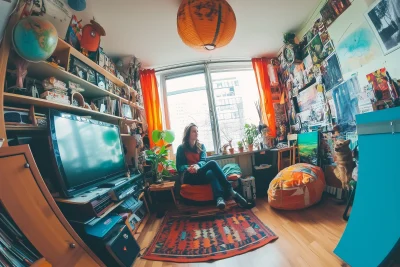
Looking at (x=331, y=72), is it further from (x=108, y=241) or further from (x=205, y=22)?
(x=108, y=241)

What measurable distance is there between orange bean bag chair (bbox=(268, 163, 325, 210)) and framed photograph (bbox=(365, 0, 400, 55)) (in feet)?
4.51

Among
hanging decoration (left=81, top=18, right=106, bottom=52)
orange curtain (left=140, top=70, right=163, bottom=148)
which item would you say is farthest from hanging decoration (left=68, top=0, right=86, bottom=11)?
orange curtain (left=140, top=70, right=163, bottom=148)

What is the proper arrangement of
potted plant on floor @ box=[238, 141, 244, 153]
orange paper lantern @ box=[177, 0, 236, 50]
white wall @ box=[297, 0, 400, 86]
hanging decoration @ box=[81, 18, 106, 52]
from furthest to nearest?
1. potted plant on floor @ box=[238, 141, 244, 153]
2. hanging decoration @ box=[81, 18, 106, 52]
3. white wall @ box=[297, 0, 400, 86]
4. orange paper lantern @ box=[177, 0, 236, 50]

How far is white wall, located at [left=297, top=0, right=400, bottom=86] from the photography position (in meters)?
1.43

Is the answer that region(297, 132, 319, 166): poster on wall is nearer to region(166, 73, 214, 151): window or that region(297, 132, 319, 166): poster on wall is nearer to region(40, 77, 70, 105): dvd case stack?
region(166, 73, 214, 151): window

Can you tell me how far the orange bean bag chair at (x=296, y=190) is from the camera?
185 centimetres

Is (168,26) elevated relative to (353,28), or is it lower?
elevated

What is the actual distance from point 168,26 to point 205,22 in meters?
1.19

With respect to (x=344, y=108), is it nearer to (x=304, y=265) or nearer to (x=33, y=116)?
(x=304, y=265)

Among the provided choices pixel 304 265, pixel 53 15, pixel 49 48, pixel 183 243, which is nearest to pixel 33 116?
pixel 49 48

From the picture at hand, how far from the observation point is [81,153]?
1.44 meters

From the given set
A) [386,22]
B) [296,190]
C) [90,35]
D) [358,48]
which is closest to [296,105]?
[358,48]

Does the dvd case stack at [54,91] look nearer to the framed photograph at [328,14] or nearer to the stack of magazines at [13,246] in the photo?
the stack of magazines at [13,246]

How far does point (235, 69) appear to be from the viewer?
3484mm
